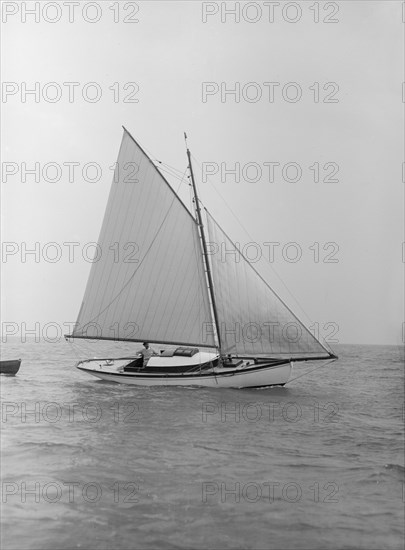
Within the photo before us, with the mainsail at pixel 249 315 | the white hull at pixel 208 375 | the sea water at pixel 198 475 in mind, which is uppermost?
the mainsail at pixel 249 315

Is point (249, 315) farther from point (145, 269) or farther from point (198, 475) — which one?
point (198, 475)

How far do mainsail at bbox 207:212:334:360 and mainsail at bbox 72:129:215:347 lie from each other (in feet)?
3.06

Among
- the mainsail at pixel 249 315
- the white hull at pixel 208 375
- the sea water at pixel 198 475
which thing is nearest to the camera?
the sea water at pixel 198 475

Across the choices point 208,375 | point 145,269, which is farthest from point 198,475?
point 145,269

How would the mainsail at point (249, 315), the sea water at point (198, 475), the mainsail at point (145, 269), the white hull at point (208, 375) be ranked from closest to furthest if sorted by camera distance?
the sea water at point (198, 475) < the mainsail at point (249, 315) < the white hull at point (208, 375) < the mainsail at point (145, 269)

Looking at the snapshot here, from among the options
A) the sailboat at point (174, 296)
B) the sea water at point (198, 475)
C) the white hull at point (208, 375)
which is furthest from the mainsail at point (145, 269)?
the sea water at point (198, 475)

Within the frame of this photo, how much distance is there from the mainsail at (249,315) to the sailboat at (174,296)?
0.05 meters

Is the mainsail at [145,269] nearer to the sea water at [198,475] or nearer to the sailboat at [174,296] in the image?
the sailboat at [174,296]

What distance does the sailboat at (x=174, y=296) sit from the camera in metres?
27.0

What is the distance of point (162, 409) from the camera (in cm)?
2206

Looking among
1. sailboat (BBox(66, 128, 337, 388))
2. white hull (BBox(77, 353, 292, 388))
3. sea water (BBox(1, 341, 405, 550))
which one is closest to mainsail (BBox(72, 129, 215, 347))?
sailboat (BBox(66, 128, 337, 388))

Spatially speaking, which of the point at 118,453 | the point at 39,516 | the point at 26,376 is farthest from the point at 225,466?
the point at 26,376

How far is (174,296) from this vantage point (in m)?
27.9

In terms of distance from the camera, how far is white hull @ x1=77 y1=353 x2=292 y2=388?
2727cm
